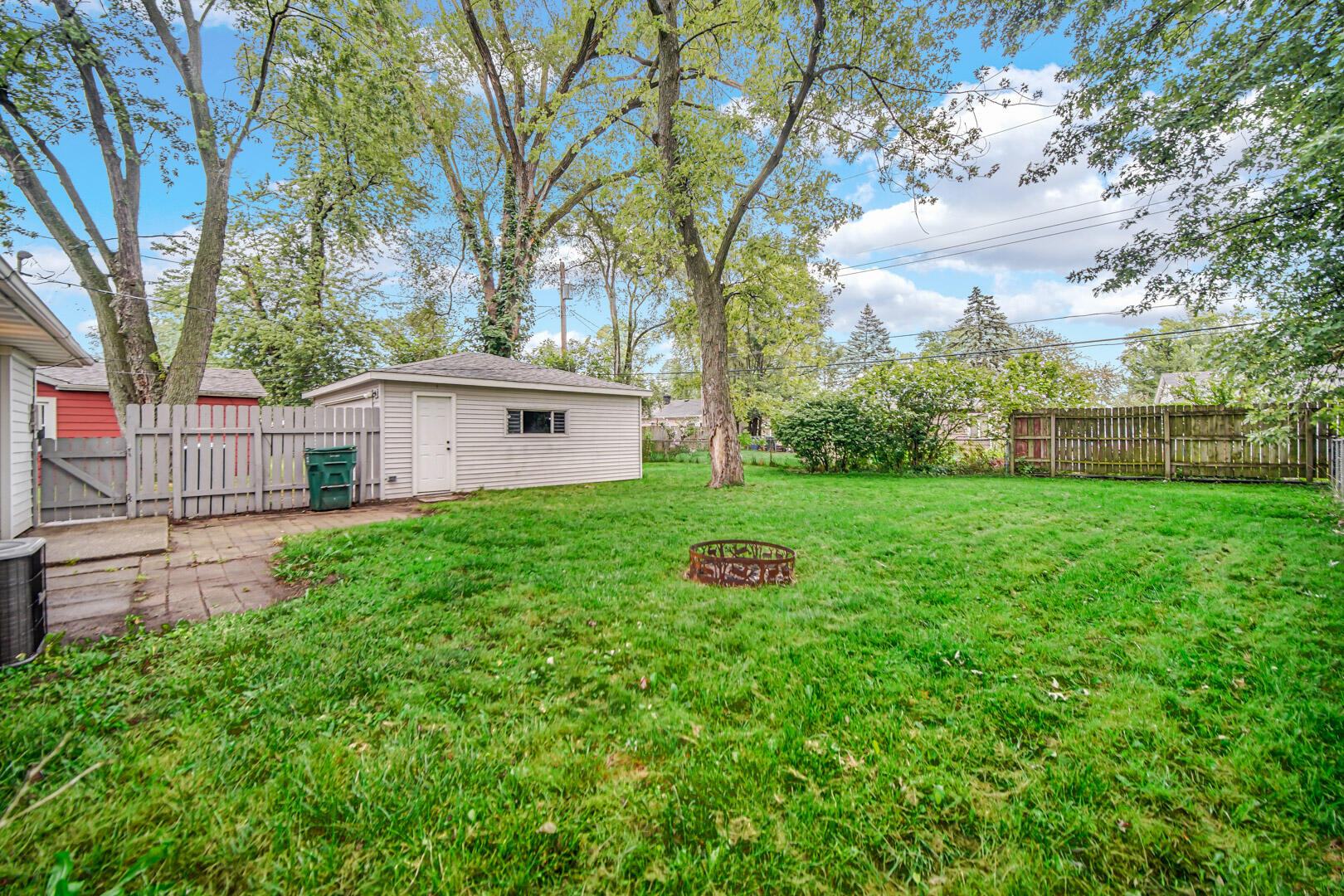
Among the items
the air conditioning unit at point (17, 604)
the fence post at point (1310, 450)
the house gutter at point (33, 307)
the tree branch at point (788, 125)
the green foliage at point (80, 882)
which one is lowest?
the green foliage at point (80, 882)

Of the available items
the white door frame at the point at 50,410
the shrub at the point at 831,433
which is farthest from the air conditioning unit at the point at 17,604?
the white door frame at the point at 50,410

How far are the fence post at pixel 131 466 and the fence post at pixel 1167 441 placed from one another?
18.9 meters

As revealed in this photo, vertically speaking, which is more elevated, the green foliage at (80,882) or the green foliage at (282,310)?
the green foliage at (282,310)

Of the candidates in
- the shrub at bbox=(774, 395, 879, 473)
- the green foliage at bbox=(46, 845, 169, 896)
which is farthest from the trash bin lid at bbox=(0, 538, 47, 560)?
the shrub at bbox=(774, 395, 879, 473)

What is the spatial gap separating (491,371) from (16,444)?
256 inches

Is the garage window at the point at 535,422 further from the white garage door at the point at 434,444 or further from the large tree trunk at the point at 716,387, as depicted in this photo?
the large tree trunk at the point at 716,387

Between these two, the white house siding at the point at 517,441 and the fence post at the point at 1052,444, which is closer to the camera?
the white house siding at the point at 517,441

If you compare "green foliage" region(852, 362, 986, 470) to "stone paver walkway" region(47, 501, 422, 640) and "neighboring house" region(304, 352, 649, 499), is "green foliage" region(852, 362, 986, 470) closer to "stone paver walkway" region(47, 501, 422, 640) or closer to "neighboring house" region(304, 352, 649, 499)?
"neighboring house" region(304, 352, 649, 499)

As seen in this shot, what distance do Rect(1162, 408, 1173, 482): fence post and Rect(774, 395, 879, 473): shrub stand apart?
598 cm

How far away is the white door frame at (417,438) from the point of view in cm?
936

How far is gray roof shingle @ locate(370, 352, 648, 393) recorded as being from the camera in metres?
9.70

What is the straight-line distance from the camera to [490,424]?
10523mm

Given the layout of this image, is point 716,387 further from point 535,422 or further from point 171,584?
point 171,584

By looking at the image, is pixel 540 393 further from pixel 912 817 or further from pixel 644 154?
pixel 912 817
